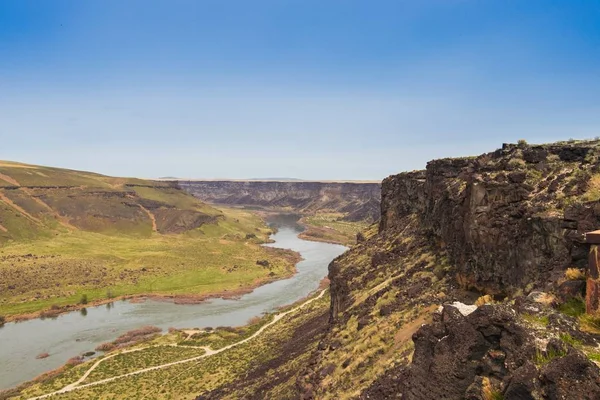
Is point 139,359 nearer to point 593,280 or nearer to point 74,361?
point 74,361

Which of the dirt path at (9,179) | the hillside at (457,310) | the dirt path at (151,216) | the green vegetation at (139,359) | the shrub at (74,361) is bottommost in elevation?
the shrub at (74,361)

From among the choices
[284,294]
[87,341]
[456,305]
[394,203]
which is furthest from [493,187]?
[284,294]

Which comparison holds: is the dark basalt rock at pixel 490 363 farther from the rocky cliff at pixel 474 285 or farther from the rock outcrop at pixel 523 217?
the rock outcrop at pixel 523 217

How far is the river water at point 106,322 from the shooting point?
5884cm

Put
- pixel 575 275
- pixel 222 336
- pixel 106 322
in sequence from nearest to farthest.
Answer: pixel 575 275 → pixel 222 336 → pixel 106 322

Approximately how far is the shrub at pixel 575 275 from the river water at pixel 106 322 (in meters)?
62.0

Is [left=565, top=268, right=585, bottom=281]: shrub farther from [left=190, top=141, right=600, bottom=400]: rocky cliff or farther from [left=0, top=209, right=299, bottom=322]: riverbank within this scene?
[left=0, top=209, right=299, bottom=322]: riverbank

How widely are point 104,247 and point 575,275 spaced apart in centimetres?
14278

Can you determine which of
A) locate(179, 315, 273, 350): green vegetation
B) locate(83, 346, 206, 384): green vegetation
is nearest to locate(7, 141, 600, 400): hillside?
locate(83, 346, 206, 384): green vegetation

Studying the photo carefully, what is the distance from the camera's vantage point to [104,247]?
135 m

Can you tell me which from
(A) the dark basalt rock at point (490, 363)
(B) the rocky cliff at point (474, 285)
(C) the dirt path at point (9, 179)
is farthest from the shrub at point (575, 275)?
(C) the dirt path at point (9, 179)

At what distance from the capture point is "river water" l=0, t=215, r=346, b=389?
5884cm

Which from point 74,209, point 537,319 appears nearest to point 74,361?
point 537,319

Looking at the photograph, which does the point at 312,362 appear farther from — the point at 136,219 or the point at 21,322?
the point at 136,219
